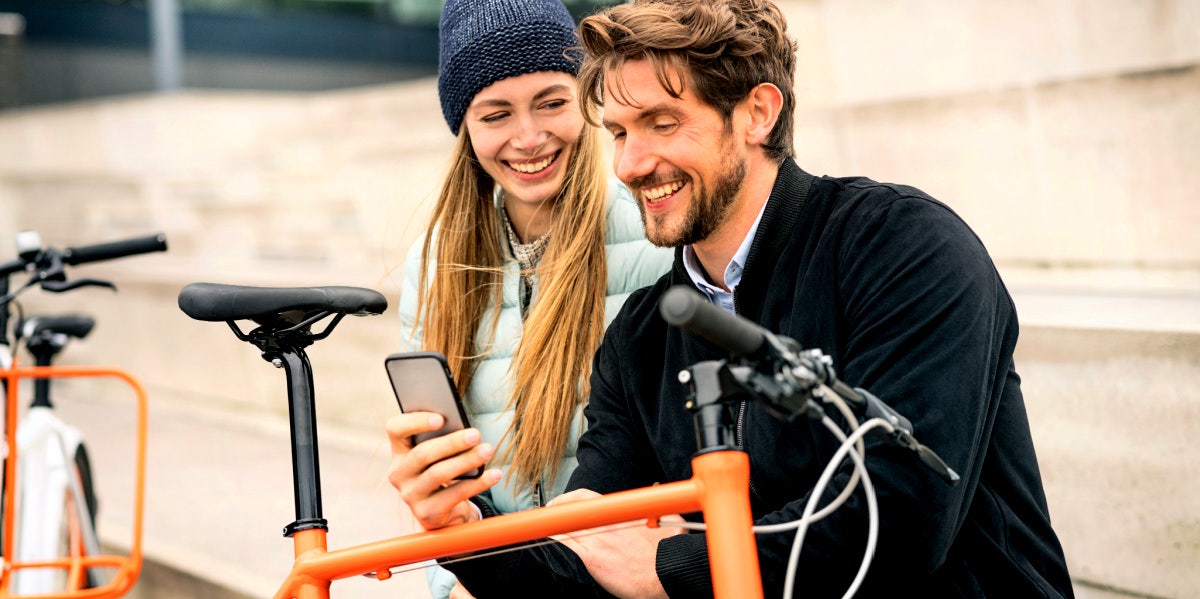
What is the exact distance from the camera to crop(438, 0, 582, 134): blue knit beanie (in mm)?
2777

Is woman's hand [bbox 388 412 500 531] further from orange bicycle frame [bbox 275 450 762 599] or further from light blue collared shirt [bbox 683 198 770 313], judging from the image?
light blue collared shirt [bbox 683 198 770 313]

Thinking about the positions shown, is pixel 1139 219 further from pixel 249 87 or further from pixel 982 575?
pixel 249 87

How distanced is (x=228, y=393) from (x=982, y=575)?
20.1ft

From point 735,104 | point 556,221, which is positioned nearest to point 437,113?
point 556,221

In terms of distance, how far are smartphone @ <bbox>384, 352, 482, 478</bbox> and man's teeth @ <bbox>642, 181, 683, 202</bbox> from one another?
61 centimetres

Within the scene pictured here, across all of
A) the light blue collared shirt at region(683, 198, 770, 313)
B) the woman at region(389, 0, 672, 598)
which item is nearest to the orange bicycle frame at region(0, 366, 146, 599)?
the woman at region(389, 0, 672, 598)

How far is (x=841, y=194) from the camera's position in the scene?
6.99ft

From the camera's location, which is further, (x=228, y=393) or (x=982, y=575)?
(x=228, y=393)

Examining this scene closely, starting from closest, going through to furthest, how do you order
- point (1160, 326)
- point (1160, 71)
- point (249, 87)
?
point (1160, 326), point (1160, 71), point (249, 87)

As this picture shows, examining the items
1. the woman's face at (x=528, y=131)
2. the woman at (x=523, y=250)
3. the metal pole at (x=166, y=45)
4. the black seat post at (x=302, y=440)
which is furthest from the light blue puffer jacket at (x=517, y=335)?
the metal pole at (x=166, y=45)

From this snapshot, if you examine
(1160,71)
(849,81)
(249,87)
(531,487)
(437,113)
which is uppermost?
(249,87)

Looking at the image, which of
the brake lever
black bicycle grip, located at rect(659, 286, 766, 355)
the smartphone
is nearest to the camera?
black bicycle grip, located at rect(659, 286, 766, 355)

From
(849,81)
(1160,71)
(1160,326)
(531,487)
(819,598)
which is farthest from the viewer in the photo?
(849,81)

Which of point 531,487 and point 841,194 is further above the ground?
point 841,194
